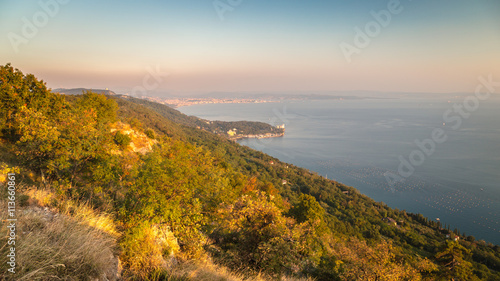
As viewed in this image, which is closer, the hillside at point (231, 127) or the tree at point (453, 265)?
the tree at point (453, 265)

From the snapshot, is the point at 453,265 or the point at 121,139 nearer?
the point at 453,265

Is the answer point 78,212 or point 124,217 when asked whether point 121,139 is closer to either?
point 124,217

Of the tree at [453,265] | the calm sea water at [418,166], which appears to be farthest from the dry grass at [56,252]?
the calm sea water at [418,166]

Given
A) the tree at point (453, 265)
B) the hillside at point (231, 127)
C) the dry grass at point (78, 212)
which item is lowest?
the tree at point (453, 265)

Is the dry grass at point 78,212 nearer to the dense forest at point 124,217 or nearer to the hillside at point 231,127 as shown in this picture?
the dense forest at point 124,217

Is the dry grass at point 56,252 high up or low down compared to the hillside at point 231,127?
up

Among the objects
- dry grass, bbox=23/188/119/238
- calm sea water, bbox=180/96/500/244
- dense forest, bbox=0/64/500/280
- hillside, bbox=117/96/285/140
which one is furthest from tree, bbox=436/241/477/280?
hillside, bbox=117/96/285/140

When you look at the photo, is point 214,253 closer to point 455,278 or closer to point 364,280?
point 364,280

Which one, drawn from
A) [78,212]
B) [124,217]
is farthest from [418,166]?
[78,212]

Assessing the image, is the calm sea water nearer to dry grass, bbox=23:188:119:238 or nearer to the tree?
the tree

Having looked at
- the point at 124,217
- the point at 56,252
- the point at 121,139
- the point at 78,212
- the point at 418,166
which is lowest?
the point at 418,166
